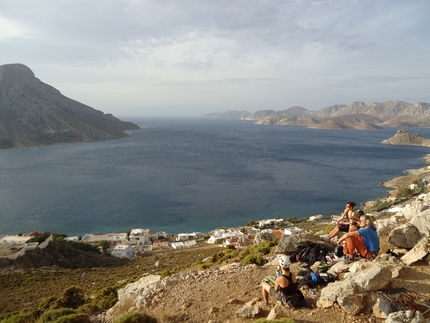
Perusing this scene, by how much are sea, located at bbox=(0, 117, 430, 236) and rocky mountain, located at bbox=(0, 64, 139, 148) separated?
2736 centimetres

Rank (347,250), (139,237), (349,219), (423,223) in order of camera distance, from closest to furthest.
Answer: (347,250)
(423,223)
(349,219)
(139,237)

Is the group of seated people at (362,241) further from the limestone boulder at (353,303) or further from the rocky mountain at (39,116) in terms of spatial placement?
the rocky mountain at (39,116)

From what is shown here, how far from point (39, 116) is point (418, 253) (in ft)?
506

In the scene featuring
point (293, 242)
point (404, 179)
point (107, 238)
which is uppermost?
point (293, 242)

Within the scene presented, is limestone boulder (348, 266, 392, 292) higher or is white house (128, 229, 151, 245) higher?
limestone boulder (348, 266, 392, 292)

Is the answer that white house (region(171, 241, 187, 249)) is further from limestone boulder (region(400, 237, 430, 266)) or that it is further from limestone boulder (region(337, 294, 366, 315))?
limestone boulder (region(337, 294, 366, 315))

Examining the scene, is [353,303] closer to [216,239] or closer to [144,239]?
[216,239]

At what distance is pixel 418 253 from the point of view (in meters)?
6.89

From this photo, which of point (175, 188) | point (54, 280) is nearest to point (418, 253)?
point (54, 280)

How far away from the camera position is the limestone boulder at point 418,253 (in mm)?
6785

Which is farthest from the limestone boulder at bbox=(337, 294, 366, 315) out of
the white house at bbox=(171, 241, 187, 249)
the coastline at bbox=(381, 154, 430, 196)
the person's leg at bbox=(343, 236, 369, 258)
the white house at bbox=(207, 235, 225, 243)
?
the coastline at bbox=(381, 154, 430, 196)

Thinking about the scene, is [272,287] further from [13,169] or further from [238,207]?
[13,169]

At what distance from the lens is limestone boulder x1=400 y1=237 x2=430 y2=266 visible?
22.3ft

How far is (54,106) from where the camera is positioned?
14862 cm
